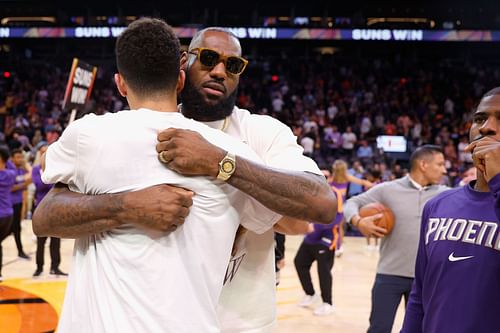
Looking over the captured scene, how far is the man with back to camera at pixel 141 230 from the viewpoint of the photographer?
1566 millimetres

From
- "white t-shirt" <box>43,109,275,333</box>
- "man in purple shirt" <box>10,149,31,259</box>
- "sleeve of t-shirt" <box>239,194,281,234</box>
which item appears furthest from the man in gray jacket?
"man in purple shirt" <box>10,149,31,259</box>

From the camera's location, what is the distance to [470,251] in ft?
7.20

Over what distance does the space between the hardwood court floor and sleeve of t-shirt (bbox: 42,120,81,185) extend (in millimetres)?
4638

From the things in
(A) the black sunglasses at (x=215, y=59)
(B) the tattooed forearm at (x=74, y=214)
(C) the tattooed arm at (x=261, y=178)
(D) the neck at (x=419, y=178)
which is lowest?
(D) the neck at (x=419, y=178)

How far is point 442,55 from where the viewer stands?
26844 millimetres

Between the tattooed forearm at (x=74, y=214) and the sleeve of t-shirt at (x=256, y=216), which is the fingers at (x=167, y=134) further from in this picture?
the sleeve of t-shirt at (x=256, y=216)

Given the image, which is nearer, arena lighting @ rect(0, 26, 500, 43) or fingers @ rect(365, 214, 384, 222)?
fingers @ rect(365, 214, 384, 222)

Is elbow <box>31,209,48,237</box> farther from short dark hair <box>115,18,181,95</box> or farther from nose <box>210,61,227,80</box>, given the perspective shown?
nose <box>210,61,227,80</box>

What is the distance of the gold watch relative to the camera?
161cm

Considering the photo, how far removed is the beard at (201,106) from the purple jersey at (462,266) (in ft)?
3.21

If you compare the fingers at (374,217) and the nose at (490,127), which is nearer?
the nose at (490,127)

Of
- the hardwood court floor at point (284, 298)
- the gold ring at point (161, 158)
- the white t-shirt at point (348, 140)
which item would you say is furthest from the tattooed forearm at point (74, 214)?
the white t-shirt at point (348, 140)

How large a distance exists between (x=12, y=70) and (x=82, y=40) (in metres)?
3.70

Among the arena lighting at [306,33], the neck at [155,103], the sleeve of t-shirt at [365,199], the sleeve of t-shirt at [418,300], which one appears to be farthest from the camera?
the arena lighting at [306,33]
